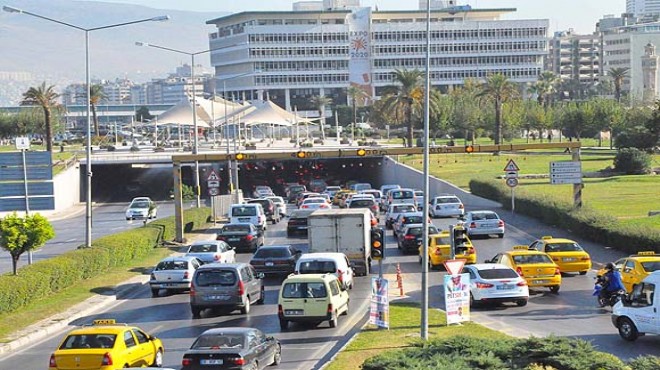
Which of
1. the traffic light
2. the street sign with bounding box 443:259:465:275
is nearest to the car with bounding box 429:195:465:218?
the traffic light

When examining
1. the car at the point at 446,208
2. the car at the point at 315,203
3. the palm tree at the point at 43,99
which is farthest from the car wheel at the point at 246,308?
the palm tree at the point at 43,99

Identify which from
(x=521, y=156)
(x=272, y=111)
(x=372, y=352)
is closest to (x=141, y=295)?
(x=372, y=352)

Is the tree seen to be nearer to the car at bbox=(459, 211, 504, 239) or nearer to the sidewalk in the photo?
the sidewalk

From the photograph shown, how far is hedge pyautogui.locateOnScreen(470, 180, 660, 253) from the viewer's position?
3891 cm

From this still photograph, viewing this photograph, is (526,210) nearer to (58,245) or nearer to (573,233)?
(573,233)

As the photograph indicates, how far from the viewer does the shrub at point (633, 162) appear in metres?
76.6

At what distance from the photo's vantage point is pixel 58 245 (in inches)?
2151

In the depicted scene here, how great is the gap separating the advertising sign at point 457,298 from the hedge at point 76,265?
12116 mm

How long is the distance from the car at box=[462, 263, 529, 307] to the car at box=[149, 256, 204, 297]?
33.5ft

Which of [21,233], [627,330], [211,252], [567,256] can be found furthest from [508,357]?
[211,252]

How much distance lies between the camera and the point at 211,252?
40.2m

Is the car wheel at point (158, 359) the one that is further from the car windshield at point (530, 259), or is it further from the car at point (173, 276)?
the car windshield at point (530, 259)

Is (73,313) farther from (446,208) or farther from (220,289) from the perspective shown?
(446,208)

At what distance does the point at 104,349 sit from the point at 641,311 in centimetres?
1072
